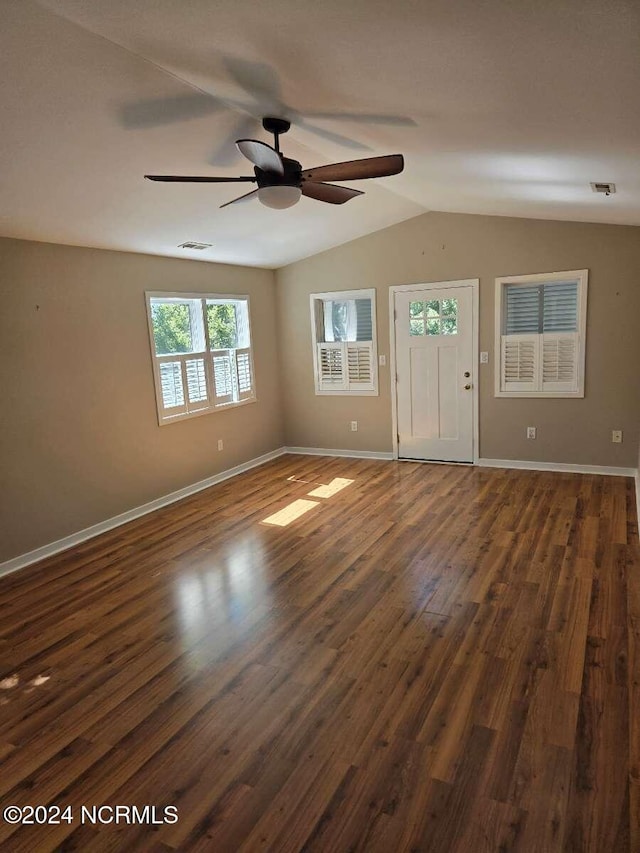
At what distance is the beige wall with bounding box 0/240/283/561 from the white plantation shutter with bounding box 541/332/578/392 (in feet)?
11.6

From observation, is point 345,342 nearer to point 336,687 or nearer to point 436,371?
point 436,371

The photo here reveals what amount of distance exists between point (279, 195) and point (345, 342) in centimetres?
365

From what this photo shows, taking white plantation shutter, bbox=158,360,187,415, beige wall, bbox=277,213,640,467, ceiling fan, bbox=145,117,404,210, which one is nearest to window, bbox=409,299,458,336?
beige wall, bbox=277,213,640,467

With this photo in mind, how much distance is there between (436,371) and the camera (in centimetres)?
607

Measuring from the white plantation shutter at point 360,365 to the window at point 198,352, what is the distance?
1177 millimetres

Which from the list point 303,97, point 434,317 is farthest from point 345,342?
point 303,97

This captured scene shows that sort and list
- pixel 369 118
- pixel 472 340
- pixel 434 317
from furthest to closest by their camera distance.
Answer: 1. pixel 434 317
2. pixel 472 340
3. pixel 369 118

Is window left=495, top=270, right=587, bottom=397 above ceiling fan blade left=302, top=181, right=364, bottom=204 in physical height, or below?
below

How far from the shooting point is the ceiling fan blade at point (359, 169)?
2.66 m

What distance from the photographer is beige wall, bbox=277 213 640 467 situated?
5.16 metres

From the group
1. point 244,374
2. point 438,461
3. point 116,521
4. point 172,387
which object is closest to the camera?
point 116,521

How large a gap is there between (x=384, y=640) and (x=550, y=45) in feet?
8.40

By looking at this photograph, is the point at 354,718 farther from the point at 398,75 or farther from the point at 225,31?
the point at 225,31

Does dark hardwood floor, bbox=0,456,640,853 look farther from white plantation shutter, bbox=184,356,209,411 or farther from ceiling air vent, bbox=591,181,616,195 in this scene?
ceiling air vent, bbox=591,181,616,195
